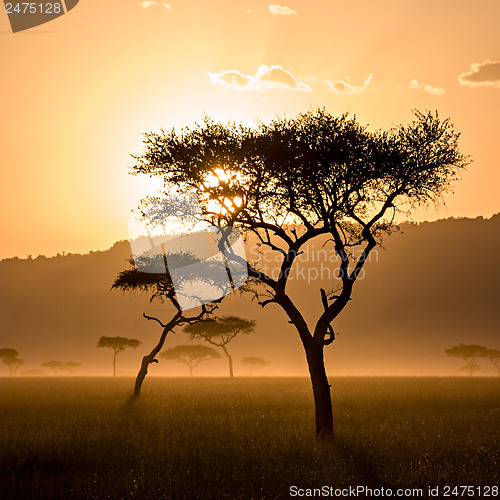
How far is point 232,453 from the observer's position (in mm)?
14125

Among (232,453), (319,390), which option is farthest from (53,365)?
(232,453)

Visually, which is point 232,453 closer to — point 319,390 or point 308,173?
point 319,390

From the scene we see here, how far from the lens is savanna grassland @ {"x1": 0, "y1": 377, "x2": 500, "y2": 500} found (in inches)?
451

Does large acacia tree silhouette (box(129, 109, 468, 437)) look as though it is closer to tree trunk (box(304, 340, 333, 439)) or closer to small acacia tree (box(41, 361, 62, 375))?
tree trunk (box(304, 340, 333, 439))

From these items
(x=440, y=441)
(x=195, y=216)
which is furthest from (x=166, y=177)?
(x=440, y=441)

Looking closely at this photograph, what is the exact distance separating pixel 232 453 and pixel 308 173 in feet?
29.8

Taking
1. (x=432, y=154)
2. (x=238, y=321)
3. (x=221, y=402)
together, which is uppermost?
(x=432, y=154)

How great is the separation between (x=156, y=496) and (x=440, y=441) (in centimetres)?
953

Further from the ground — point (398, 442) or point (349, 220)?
point (349, 220)

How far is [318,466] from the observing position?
42.2 ft

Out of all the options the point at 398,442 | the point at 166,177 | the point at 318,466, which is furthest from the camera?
the point at 166,177

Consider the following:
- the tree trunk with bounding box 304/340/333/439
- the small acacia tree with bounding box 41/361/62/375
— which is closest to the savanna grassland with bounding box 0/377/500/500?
the tree trunk with bounding box 304/340/333/439

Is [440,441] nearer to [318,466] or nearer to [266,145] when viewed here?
[318,466]

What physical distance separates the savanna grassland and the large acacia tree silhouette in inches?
145
